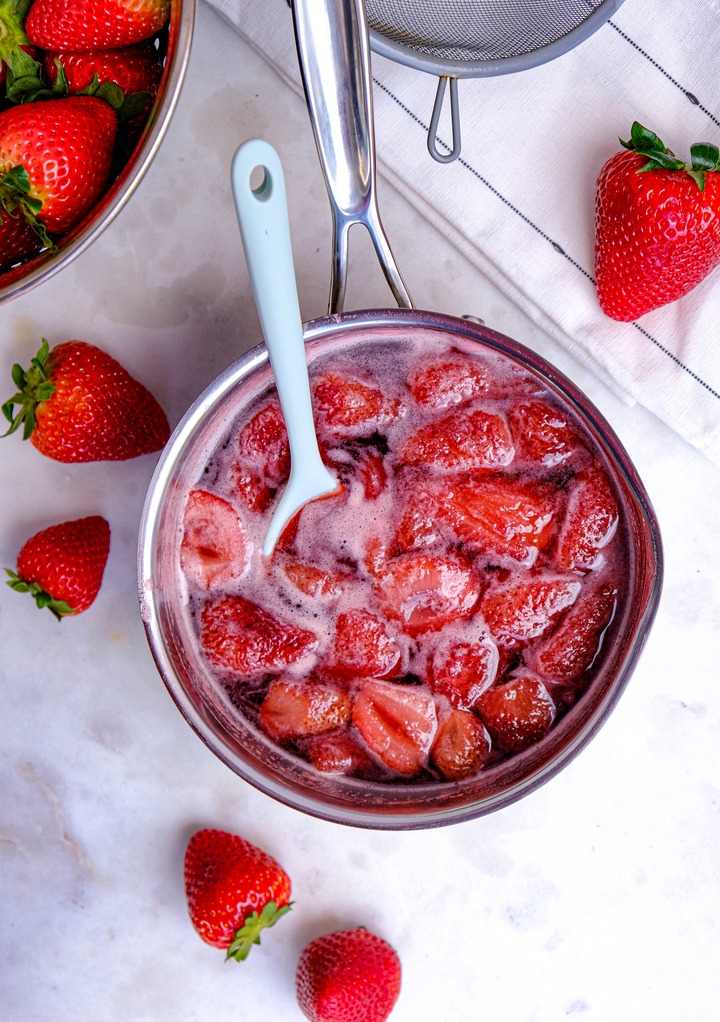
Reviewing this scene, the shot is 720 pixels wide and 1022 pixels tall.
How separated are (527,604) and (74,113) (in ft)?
2.68

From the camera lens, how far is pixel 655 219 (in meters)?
1.21

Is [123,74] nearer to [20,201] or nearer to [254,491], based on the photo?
[20,201]

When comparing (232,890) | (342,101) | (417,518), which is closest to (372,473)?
(417,518)

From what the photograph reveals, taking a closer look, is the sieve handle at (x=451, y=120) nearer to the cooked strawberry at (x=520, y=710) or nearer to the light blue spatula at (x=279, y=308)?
the light blue spatula at (x=279, y=308)

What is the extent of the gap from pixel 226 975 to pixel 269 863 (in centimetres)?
23

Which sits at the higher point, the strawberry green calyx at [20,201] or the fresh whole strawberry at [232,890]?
the strawberry green calyx at [20,201]

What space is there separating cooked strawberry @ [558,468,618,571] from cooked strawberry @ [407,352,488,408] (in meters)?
0.18

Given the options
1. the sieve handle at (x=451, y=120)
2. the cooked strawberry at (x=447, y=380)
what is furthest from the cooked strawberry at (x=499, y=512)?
the sieve handle at (x=451, y=120)

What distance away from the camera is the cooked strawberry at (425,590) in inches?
45.4

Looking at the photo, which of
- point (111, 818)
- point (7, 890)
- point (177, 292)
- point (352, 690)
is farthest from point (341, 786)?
point (177, 292)

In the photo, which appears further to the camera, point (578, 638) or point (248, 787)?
point (248, 787)

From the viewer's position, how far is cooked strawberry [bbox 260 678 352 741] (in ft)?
3.82

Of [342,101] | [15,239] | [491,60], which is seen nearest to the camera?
[342,101]

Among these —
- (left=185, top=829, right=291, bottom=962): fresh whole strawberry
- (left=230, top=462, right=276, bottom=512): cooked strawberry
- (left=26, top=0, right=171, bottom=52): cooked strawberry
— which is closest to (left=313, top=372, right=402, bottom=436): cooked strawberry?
(left=230, top=462, right=276, bottom=512): cooked strawberry
